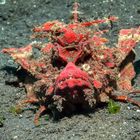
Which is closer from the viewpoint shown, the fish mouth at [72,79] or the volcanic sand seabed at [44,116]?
the fish mouth at [72,79]

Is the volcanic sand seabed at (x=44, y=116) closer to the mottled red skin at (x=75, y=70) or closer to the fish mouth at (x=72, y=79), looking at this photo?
the mottled red skin at (x=75, y=70)

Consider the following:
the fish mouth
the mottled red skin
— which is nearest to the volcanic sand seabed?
the mottled red skin

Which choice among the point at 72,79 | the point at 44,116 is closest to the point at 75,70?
the point at 72,79

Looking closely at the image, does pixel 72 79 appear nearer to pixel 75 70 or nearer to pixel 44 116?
pixel 75 70

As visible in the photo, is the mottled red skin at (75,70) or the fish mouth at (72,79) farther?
the mottled red skin at (75,70)

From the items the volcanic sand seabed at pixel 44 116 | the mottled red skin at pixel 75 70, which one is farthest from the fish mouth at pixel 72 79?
the volcanic sand seabed at pixel 44 116

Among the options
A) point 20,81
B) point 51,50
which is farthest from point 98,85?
point 20,81

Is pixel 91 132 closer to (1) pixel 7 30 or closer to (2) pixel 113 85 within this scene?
(2) pixel 113 85
